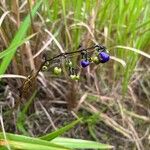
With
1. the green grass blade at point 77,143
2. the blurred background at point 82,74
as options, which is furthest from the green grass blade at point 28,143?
the blurred background at point 82,74

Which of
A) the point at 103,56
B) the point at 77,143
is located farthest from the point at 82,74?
the point at 103,56

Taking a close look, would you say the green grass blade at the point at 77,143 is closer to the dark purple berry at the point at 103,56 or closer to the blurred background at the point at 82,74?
the blurred background at the point at 82,74

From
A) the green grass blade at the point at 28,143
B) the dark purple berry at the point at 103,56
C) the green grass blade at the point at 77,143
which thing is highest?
the dark purple berry at the point at 103,56

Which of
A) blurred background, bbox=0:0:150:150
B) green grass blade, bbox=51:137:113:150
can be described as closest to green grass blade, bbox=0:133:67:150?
green grass blade, bbox=51:137:113:150

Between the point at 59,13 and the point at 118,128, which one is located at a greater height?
the point at 59,13

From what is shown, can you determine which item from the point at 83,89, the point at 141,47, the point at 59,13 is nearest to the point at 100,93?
the point at 83,89

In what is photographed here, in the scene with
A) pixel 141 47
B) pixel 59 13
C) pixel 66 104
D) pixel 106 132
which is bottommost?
pixel 106 132

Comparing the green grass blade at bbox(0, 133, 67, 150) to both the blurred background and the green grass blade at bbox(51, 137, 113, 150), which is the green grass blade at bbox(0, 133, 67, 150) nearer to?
the green grass blade at bbox(51, 137, 113, 150)

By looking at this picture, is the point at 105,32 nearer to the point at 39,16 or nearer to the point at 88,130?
the point at 39,16
